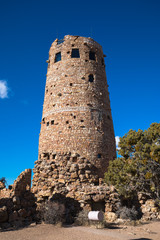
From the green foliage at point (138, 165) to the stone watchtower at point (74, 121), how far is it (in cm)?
274

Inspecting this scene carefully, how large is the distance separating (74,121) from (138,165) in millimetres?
7887

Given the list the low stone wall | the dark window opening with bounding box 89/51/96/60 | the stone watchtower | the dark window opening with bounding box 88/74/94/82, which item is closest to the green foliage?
the stone watchtower

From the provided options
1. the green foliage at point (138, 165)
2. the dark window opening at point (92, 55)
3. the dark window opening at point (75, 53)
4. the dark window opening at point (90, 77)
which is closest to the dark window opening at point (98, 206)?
the green foliage at point (138, 165)

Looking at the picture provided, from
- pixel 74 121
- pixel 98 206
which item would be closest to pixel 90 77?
pixel 74 121

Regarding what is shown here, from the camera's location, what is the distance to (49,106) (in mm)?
22812

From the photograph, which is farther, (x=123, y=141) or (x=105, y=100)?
(x=105, y=100)

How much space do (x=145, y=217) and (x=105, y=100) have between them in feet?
41.9

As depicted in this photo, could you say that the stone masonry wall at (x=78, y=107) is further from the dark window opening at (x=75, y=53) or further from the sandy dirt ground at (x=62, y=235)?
the sandy dirt ground at (x=62, y=235)

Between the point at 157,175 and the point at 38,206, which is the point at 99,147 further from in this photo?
the point at 38,206

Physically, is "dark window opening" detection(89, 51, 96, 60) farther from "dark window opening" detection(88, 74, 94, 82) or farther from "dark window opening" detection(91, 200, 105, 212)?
"dark window opening" detection(91, 200, 105, 212)

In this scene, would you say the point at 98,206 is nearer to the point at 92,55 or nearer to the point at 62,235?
the point at 62,235

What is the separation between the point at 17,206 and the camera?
13.4 m

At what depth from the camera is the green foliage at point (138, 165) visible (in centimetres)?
1545

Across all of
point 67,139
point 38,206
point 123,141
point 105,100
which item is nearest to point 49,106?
point 67,139
